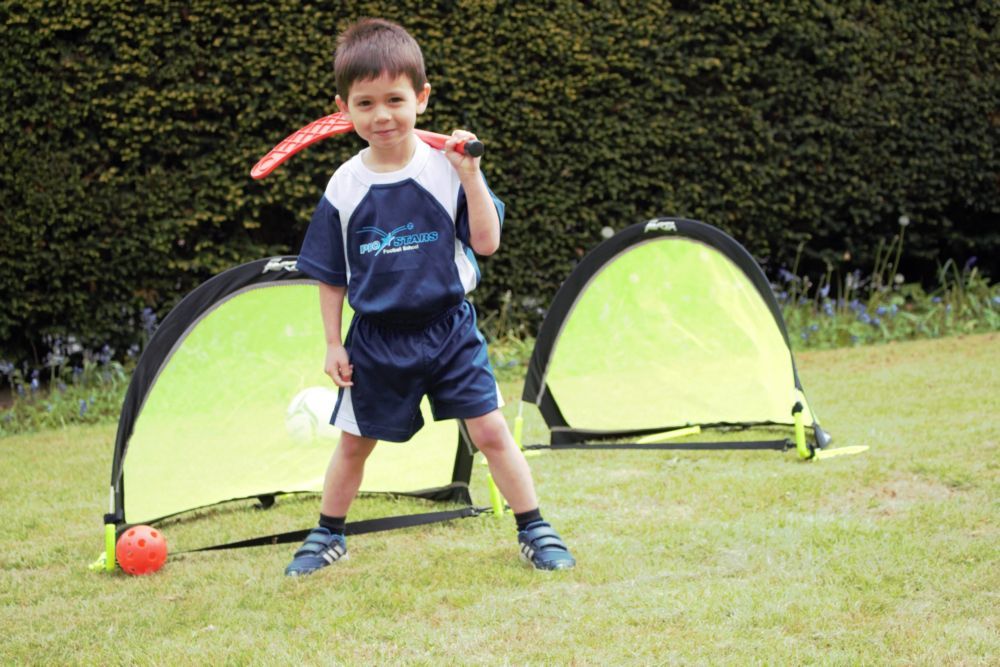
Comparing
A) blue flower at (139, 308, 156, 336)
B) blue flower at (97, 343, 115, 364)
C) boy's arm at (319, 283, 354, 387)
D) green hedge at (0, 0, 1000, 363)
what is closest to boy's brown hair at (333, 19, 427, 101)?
boy's arm at (319, 283, 354, 387)

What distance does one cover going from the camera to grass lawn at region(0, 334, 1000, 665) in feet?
8.40

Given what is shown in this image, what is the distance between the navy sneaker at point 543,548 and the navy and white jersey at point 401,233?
661mm

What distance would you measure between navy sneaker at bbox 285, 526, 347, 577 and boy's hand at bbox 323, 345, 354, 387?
48 centimetres

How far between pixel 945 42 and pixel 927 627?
19.8 feet

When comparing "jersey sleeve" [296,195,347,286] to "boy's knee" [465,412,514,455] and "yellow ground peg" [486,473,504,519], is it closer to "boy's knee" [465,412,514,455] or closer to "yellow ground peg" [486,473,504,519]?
"boy's knee" [465,412,514,455]

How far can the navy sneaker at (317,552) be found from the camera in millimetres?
3225

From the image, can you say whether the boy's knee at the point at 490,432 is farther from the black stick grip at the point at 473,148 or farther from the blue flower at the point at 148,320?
the blue flower at the point at 148,320

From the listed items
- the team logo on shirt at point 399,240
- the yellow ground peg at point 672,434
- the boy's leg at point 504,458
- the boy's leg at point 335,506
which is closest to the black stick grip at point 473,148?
the team logo on shirt at point 399,240

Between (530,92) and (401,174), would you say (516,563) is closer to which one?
(401,174)

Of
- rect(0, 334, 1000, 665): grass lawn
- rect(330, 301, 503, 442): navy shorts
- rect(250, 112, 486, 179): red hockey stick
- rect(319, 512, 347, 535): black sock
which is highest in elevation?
rect(250, 112, 486, 179): red hockey stick

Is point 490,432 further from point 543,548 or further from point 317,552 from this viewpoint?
point 317,552

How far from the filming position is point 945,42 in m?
7.63

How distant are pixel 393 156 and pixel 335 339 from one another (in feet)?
1.70

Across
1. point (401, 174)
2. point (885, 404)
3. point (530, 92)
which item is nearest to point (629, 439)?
point (885, 404)
